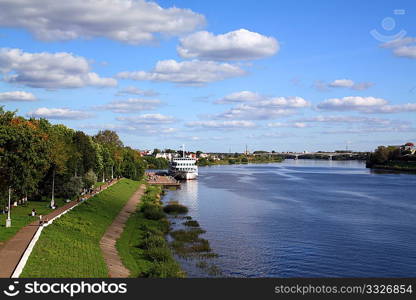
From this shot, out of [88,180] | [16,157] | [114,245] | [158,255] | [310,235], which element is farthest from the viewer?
[88,180]

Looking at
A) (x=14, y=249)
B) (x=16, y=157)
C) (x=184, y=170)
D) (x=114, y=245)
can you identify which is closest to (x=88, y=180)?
(x=16, y=157)

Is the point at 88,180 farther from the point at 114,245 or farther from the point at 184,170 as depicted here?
the point at 184,170

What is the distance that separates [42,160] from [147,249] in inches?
703

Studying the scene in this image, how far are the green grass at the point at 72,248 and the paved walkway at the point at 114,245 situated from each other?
1.89 ft

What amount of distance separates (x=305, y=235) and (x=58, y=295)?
132 feet

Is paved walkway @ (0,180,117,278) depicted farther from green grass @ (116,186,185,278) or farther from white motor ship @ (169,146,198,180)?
white motor ship @ (169,146,198,180)

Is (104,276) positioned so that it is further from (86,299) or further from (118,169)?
(118,169)

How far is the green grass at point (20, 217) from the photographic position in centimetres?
4244

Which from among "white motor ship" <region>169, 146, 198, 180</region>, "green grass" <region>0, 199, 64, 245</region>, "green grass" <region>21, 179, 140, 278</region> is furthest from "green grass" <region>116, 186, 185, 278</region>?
"white motor ship" <region>169, 146, 198, 180</region>

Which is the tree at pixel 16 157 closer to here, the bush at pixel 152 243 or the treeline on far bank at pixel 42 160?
the treeline on far bank at pixel 42 160

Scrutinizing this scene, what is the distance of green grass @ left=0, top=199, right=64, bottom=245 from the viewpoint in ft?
139

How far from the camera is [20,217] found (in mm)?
53875

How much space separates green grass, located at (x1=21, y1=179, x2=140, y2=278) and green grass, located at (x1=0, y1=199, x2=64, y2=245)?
3.05 meters

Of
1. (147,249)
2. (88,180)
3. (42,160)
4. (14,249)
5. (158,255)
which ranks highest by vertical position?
(42,160)
